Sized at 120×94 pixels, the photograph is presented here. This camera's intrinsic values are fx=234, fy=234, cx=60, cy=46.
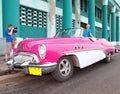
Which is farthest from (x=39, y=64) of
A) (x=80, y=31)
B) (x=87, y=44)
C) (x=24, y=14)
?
(x=24, y=14)

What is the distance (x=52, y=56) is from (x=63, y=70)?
65cm

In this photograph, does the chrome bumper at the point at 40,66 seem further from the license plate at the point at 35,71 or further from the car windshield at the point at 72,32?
the car windshield at the point at 72,32

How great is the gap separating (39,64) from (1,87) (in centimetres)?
112

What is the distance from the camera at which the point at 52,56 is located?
5.93 m

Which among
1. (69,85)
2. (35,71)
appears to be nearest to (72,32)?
(69,85)

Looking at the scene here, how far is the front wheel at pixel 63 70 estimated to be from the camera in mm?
6123

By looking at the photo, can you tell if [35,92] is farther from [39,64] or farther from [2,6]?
[2,6]

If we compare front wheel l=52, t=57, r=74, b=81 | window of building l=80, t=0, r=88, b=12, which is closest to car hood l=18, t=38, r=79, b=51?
front wheel l=52, t=57, r=74, b=81

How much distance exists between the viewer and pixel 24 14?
1519 centimetres

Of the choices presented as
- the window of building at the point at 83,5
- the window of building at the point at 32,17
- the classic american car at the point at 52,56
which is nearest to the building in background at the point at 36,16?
the window of building at the point at 32,17

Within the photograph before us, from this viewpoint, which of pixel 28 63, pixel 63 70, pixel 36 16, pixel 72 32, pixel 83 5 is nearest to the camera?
pixel 28 63

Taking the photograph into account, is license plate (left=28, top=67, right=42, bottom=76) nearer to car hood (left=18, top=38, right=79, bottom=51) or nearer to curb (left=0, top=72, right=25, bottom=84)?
car hood (left=18, top=38, right=79, bottom=51)

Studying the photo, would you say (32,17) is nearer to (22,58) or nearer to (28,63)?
(22,58)

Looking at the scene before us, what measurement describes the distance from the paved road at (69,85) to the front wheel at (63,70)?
0.15 metres
